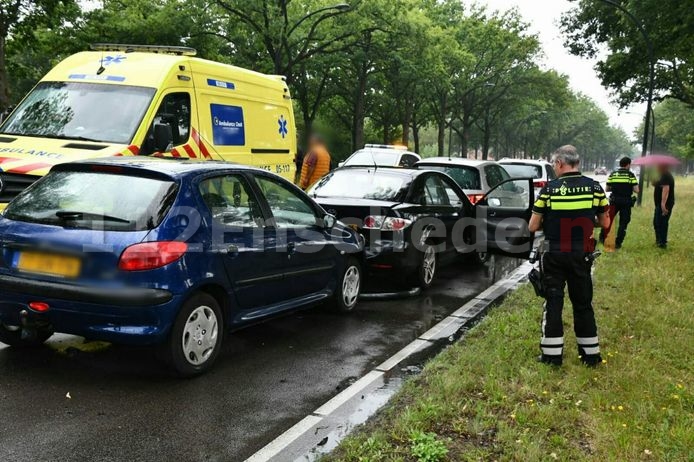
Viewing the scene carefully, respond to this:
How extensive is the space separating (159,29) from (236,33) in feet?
10.2

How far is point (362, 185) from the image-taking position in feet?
26.1

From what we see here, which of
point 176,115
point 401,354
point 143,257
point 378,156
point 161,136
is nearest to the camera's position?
point 143,257

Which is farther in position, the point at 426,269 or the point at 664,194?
the point at 664,194

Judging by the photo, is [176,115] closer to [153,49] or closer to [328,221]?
[153,49]

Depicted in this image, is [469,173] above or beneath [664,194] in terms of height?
above

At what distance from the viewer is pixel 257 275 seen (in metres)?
5.13

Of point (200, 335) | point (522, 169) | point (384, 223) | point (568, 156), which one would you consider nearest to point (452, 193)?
point (384, 223)

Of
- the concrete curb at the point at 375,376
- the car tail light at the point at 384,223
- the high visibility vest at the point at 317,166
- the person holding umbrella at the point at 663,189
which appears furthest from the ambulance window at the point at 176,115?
the person holding umbrella at the point at 663,189

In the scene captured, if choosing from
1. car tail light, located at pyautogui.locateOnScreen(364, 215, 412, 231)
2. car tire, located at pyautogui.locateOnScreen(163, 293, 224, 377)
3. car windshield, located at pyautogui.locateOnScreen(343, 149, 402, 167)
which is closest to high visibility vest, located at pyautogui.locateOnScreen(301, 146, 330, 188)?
car windshield, located at pyautogui.locateOnScreen(343, 149, 402, 167)

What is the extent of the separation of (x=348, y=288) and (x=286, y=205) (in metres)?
1.38

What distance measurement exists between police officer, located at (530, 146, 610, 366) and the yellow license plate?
3.39m

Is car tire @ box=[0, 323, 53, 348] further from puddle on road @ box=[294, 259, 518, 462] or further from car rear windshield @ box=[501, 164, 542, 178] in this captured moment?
car rear windshield @ box=[501, 164, 542, 178]

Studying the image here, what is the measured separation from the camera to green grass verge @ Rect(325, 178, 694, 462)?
11.6ft

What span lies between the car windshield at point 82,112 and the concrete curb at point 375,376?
14.1 feet
